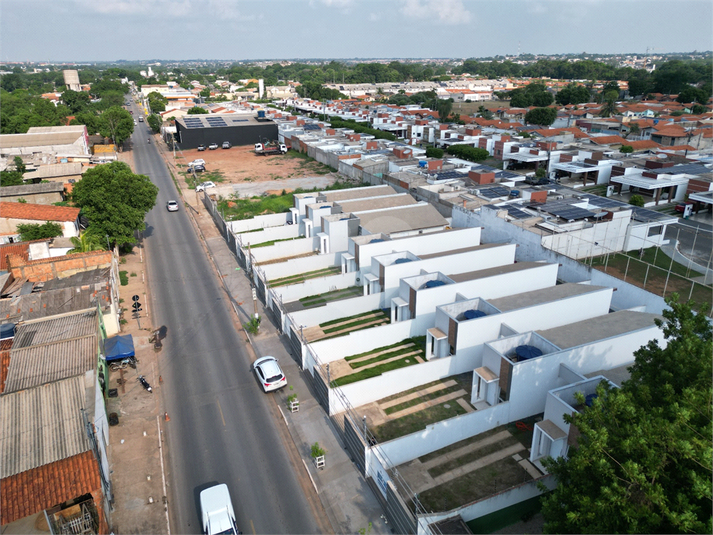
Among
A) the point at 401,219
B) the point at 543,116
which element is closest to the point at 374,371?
the point at 401,219

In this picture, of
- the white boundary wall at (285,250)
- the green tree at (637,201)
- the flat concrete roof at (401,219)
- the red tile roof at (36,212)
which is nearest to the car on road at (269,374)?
the white boundary wall at (285,250)

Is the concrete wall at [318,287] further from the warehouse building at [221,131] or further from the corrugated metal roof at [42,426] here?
the warehouse building at [221,131]

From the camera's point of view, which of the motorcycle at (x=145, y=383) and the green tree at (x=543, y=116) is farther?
the green tree at (x=543, y=116)

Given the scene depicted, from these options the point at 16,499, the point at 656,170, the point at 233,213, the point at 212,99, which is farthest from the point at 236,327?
the point at 212,99

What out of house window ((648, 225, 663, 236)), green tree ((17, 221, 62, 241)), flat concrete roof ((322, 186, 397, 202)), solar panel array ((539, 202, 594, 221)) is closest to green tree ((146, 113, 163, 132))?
flat concrete roof ((322, 186, 397, 202))

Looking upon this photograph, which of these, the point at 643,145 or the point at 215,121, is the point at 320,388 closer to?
the point at 643,145

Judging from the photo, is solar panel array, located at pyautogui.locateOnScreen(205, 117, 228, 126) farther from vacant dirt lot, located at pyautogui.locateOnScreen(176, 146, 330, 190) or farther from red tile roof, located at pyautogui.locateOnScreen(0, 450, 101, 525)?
red tile roof, located at pyautogui.locateOnScreen(0, 450, 101, 525)
